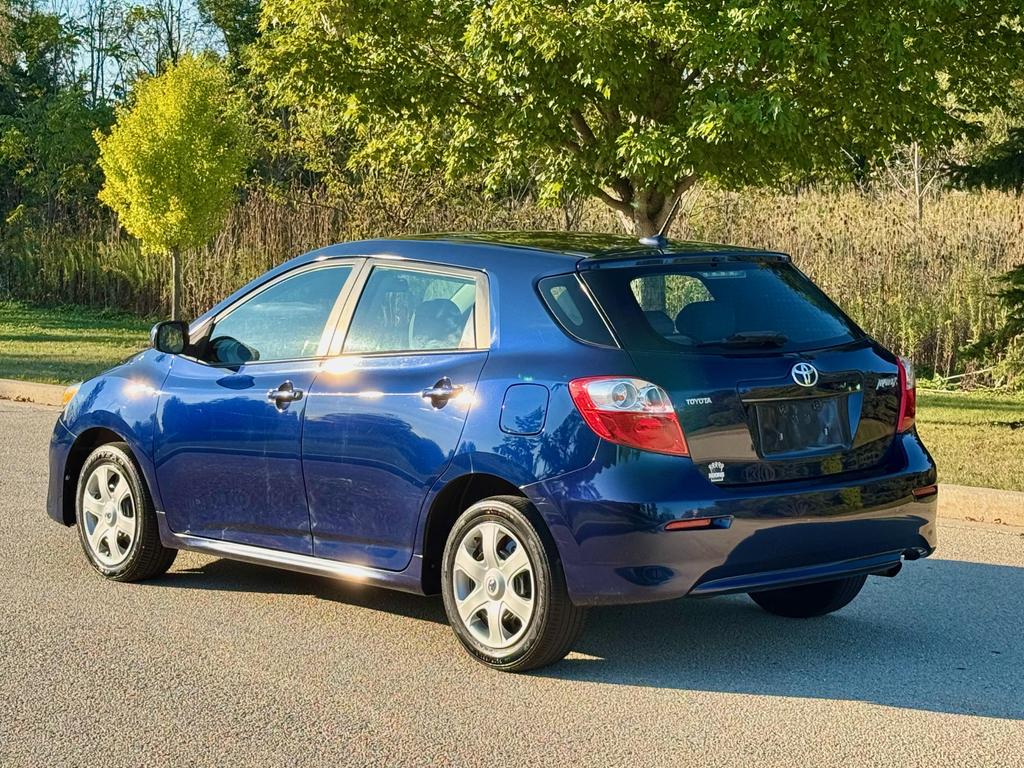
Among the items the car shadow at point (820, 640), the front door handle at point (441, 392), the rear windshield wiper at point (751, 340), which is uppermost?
the rear windshield wiper at point (751, 340)

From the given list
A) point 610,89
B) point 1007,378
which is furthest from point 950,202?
point 610,89

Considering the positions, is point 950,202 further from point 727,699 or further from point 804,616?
point 727,699

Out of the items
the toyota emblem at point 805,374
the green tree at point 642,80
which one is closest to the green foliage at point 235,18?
the green tree at point 642,80

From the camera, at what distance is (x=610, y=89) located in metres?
14.1

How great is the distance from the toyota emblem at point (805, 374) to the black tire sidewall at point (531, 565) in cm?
116

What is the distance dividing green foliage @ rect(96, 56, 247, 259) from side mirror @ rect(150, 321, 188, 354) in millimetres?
17781

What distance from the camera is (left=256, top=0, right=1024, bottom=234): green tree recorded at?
536 inches

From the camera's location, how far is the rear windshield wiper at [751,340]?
5984 millimetres

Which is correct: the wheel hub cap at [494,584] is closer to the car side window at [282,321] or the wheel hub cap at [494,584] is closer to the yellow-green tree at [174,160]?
the car side window at [282,321]

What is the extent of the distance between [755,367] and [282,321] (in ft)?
7.79

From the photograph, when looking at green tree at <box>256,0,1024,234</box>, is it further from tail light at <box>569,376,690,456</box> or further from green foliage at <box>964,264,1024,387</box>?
tail light at <box>569,376,690,456</box>

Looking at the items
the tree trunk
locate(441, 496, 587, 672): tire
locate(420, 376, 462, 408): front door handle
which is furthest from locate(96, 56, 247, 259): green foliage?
locate(441, 496, 587, 672): tire

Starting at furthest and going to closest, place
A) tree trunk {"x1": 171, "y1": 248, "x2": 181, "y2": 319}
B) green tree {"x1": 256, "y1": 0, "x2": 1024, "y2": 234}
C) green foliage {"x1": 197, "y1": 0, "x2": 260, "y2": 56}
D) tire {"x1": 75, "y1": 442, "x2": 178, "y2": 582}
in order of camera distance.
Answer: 1. green foliage {"x1": 197, "y1": 0, "x2": 260, "y2": 56}
2. tree trunk {"x1": 171, "y1": 248, "x2": 181, "y2": 319}
3. green tree {"x1": 256, "y1": 0, "x2": 1024, "y2": 234}
4. tire {"x1": 75, "y1": 442, "x2": 178, "y2": 582}

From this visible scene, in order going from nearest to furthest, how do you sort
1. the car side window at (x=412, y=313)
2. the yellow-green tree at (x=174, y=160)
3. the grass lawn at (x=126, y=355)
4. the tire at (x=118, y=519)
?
1. the car side window at (x=412, y=313)
2. the tire at (x=118, y=519)
3. the grass lawn at (x=126, y=355)
4. the yellow-green tree at (x=174, y=160)
